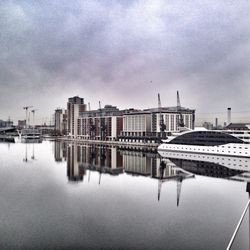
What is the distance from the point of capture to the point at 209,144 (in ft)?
82.8

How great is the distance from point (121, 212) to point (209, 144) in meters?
18.1

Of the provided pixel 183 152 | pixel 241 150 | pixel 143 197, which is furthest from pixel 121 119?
pixel 143 197

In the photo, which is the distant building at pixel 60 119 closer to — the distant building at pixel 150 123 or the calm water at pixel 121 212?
the distant building at pixel 150 123

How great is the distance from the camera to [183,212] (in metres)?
9.45

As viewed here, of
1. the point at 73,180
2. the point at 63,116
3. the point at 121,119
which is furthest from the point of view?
the point at 63,116

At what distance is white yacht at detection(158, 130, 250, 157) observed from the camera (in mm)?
23297

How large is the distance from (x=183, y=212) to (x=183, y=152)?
18483 millimetres

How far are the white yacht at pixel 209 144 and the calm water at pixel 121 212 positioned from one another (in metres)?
8.10

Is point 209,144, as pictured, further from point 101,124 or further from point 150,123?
point 101,124

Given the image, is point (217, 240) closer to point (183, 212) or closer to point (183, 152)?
point (183, 212)

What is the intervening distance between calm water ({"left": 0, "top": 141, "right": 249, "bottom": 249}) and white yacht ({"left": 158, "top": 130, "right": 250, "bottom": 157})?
8.10 metres

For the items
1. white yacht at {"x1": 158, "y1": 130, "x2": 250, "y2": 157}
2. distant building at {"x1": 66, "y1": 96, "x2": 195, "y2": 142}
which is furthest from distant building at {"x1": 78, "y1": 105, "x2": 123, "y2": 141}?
white yacht at {"x1": 158, "y1": 130, "x2": 250, "y2": 157}

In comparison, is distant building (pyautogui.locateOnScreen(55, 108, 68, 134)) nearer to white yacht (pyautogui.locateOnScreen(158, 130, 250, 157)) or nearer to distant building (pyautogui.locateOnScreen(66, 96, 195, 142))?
distant building (pyautogui.locateOnScreen(66, 96, 195, 142))

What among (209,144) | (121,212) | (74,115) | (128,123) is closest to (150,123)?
(128,123)
